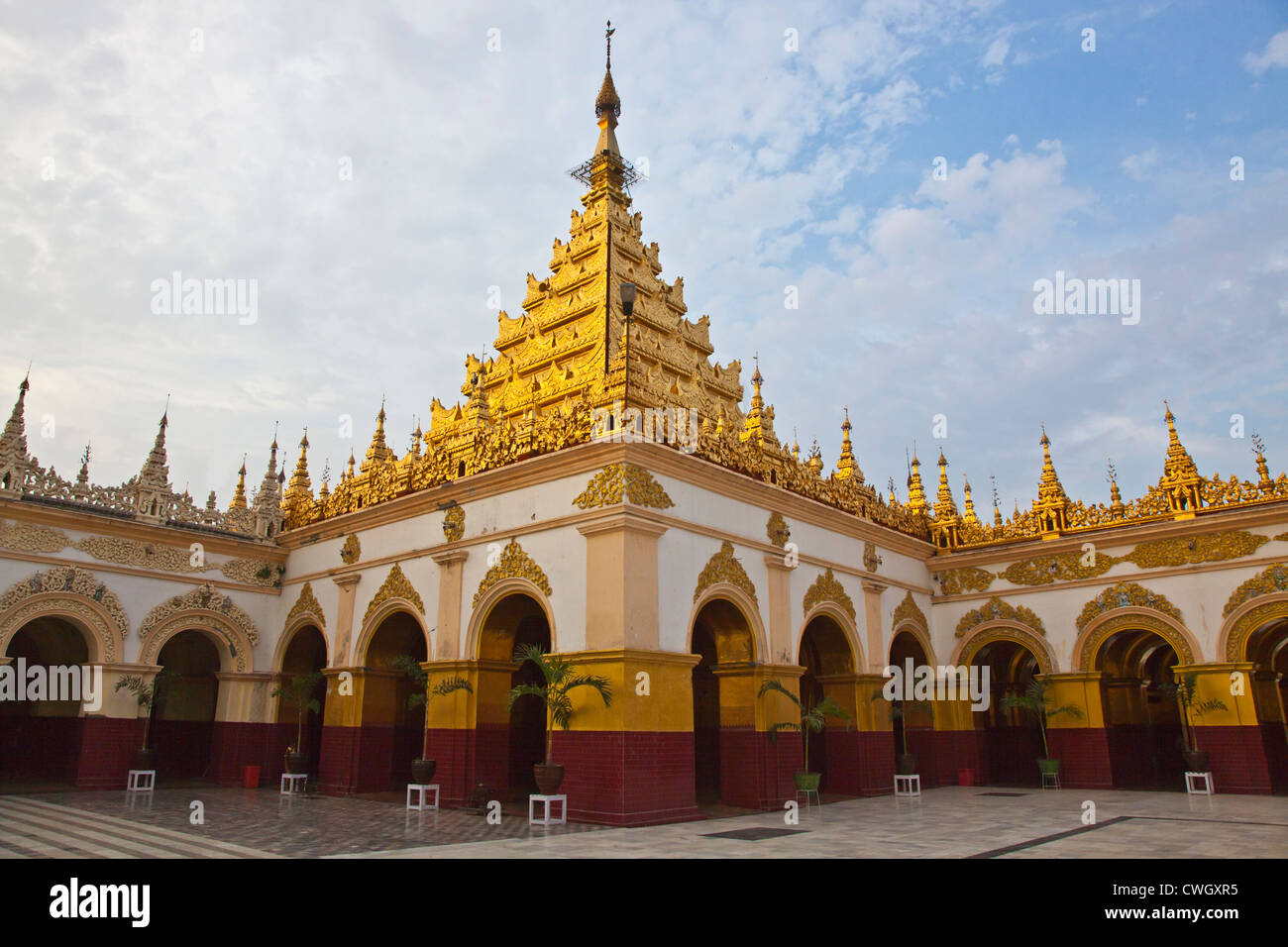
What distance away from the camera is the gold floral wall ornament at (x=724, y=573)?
1209 centimetres

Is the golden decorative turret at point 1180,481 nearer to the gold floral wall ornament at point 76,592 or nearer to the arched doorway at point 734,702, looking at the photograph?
the arched doorway at point 734,702

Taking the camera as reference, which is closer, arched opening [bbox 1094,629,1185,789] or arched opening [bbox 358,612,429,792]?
arched opening [bbox 358,612,429,792]

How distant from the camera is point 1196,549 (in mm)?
14859

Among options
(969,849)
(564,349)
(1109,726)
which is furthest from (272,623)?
(1109,726)

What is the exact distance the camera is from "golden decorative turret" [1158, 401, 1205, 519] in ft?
49.4

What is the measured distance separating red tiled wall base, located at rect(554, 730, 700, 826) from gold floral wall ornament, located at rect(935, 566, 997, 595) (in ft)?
29.0

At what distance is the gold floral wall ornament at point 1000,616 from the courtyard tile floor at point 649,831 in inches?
147

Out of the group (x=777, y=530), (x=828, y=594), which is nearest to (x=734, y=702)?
(x=777, y=530)

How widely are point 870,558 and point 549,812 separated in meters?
8.10

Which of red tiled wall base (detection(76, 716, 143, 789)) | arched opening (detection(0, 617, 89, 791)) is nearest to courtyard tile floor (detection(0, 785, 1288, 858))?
red tiled wall base (detection(76, 716, 143, 789))

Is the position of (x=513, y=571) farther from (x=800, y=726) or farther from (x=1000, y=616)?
(x=1000, y=616)

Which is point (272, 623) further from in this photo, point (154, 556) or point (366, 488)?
point (366, 488)

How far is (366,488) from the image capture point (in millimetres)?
15547

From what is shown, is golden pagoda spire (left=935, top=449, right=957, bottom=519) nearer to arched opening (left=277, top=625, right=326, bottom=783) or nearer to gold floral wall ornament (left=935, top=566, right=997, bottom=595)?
gold floral wall ornament (left=935, top=566, right=997, bottom=595)
